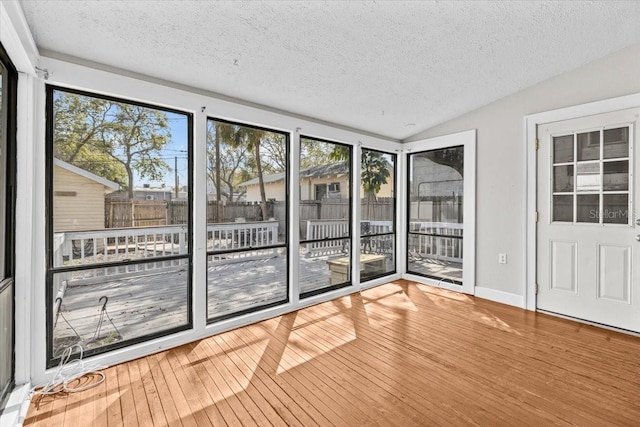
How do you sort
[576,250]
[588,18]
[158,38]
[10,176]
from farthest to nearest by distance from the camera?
1. [576,250]
2. [588,18]
3. [158,38]
4. [10,176]

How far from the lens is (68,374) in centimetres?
221

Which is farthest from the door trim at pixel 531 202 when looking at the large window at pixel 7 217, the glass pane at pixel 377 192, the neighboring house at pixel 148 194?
the large window at pixel 7 217

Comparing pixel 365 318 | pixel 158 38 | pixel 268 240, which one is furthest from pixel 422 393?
pixel 158 38

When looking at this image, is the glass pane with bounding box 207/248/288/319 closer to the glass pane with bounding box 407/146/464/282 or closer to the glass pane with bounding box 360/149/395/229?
the glass pane with bounding box 360/149/395/229

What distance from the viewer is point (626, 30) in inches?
104

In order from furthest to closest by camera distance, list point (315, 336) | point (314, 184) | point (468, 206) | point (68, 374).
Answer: point (468, 206) < point (314, 184) < point (315, 336) < point (68, 374)

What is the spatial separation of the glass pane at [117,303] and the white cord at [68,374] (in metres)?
0.07

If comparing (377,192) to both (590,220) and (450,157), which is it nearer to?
(450,157)

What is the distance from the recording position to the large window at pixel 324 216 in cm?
377

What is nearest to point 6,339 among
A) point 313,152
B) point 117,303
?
point 117,303

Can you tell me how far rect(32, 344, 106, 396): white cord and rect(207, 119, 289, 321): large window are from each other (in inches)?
39.1

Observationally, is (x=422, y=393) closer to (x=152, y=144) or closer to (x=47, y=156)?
(x=152, y=144)

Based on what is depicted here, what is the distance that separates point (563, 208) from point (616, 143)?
2.45 ft

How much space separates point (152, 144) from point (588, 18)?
3.64 metres
